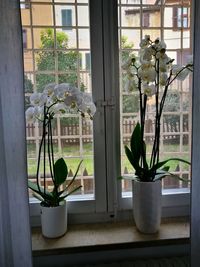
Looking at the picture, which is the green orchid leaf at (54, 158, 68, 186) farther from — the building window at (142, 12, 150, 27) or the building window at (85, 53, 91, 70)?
the building window at (142, 12, 150, 27)

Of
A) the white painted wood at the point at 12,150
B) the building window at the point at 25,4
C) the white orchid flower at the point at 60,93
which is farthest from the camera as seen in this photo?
the building window at the point at 25,4

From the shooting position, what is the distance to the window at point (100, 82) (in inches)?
46.8

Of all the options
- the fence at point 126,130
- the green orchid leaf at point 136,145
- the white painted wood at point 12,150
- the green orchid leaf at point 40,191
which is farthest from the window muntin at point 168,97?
the white painted wood at point 12,150

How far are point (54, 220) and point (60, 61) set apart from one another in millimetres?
694

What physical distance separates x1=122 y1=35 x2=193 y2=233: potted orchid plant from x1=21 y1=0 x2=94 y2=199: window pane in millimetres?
217

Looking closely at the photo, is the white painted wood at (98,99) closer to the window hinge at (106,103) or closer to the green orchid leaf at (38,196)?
the window hinge at (106,103)

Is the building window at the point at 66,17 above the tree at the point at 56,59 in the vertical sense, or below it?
above

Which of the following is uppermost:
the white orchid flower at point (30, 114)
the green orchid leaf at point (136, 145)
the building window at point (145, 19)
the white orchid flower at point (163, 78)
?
the building window at point (145, 19)

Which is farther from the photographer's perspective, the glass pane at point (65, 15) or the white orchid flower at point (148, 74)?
the glass pane at point (65, 15)

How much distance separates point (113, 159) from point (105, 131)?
0.14 meters

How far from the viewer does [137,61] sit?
45.6 inches

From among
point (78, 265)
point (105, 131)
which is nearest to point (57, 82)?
point (105, 131)

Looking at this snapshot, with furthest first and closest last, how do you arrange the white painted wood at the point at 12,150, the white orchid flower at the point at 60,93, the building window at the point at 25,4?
the building window at the point at 25,4
the white orchid flower at the point at 60,93
the white painted wood at the point at 12,150

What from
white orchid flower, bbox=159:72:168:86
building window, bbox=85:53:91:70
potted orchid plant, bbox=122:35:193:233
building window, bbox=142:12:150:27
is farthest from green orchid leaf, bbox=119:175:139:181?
building window, bbox=142:12:150:27
